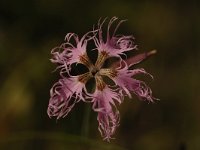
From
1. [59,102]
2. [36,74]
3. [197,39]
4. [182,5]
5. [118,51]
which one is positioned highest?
[182,5]

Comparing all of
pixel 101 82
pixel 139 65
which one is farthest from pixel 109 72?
pixel 139 65

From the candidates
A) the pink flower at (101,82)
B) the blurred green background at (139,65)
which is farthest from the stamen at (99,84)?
the blurred green background at (139,65)

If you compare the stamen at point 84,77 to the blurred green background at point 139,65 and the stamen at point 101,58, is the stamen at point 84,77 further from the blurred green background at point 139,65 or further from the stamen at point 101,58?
the blurred green background at point 139,65

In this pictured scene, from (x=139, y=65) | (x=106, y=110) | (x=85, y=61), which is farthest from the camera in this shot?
(x=139, y=65)

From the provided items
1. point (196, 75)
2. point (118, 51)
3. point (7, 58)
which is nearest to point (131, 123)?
point (196, 75)

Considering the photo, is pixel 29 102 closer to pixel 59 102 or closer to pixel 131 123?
pixel 131 123

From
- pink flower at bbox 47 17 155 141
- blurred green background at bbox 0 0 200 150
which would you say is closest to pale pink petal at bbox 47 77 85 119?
pink flower at bbox 47 17 155 141

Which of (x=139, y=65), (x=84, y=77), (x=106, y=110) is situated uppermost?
(x=139, y=65)

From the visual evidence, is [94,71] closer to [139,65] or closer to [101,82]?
[101,82]
